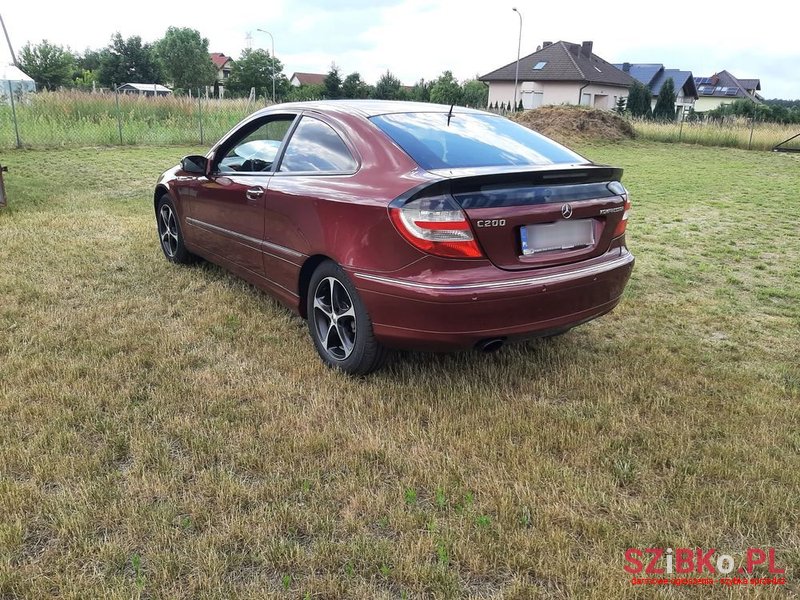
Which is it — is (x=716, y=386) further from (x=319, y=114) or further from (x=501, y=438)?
(x=319, y=114)

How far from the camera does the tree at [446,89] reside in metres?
59.2

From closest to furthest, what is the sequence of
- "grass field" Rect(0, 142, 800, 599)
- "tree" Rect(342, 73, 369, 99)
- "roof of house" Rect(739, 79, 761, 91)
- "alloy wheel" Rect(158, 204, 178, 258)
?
"grass field" Rect(0, 142, 800, 599) < "alloy wheel" Rect(158, 204, 178, 258) < "tree" Rect(342, 73, 369, 99) < "roof of house" Rect(739, 79, 761, 91)

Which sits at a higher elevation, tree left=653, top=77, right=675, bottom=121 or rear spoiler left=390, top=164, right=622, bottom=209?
tree left=653, top=77, right=675, bottom=121

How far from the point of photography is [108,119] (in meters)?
19.8

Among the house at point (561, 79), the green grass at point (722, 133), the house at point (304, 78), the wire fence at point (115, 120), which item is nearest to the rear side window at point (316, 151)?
the wire fence at point (115, 120)

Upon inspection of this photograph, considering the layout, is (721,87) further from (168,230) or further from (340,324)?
(340,324)

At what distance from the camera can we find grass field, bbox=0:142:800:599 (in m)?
2.12

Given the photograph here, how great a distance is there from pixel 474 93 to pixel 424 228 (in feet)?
224

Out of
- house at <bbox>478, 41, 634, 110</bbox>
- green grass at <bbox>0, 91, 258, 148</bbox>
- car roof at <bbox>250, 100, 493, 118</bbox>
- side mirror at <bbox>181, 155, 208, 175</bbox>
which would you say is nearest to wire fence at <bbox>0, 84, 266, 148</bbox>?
green grass at <bbox>0, 91, 258, 148</bbox>

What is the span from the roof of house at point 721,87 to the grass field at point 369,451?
293 feet

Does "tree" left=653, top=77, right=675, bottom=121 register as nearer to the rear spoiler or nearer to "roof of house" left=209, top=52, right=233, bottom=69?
the rear spoiler

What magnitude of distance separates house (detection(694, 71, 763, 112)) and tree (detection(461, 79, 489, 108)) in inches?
1124

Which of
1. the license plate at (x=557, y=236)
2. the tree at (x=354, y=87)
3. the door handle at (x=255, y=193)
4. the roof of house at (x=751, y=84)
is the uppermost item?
the roof of house at (x=751, y=84)

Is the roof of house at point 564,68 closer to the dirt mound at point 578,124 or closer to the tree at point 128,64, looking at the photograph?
the dirt mound at point 578,124
